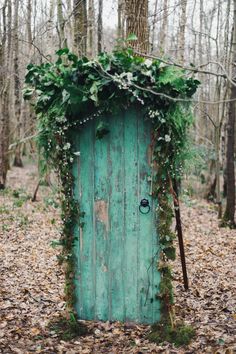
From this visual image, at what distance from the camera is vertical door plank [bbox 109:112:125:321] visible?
16.2ft

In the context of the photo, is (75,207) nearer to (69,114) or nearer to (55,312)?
(69,114)

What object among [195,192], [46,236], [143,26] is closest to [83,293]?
[143,26]

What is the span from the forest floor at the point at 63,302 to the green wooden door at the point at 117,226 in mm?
296

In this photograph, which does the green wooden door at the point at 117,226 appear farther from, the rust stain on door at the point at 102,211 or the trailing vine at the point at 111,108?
the trailing vine at the point at 111,108

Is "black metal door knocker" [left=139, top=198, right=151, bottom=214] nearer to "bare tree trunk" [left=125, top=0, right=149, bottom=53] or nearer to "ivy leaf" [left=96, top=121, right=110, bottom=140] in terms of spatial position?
"ivy leaf" [left=96, top=121, right=110, bottom=140]

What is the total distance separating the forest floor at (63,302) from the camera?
4.71m

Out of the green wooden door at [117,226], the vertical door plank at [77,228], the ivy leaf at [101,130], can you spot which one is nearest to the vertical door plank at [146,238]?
the green wooden door at [117,226]

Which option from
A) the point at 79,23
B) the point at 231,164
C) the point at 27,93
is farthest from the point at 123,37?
the point at 27,93

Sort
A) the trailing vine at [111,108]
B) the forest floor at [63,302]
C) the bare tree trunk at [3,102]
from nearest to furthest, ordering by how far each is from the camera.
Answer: the trailing vine at [111,108], the forest floor at [63,302], the bare tree trunk at [3,102]

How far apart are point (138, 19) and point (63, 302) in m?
4.53

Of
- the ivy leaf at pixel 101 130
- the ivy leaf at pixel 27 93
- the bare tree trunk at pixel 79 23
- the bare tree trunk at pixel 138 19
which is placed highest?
the bare tree trunk at pixel 79 23

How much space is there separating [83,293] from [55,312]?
70cm

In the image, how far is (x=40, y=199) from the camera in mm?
15148

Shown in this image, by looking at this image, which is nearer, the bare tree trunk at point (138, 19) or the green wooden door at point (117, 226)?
the green wooden door at point (117, 226)
